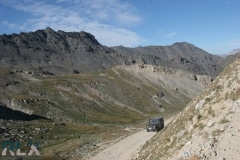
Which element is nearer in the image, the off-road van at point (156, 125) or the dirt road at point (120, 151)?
the dirt road at point (120, 151)

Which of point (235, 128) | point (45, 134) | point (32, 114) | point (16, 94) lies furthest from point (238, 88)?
point (16, 94)

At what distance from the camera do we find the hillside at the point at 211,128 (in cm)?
2511

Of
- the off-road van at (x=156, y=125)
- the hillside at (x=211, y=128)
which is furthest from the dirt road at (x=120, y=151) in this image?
the hillside at (x=211, y=128)

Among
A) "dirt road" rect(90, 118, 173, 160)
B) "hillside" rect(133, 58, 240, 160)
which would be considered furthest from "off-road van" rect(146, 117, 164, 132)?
"hillside" rect(133, 58, 240, 160)

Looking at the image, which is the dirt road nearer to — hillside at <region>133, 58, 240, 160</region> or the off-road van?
the off-road van

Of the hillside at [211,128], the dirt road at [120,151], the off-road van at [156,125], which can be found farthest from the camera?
the off-road van at [156,125]

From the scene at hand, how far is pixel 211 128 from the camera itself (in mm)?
27031

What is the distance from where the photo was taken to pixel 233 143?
24797mm

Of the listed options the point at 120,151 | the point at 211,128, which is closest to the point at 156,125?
the point at 120,151

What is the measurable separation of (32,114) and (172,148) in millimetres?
139552

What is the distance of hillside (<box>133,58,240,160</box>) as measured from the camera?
25109mm

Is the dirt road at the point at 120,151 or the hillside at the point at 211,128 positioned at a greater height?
the hillside at the point at 211,128

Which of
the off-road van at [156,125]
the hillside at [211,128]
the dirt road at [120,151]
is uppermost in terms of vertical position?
the hillside at [211,128]

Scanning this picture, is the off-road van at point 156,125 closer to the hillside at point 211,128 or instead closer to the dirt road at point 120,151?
the dirt road at point 120,151
